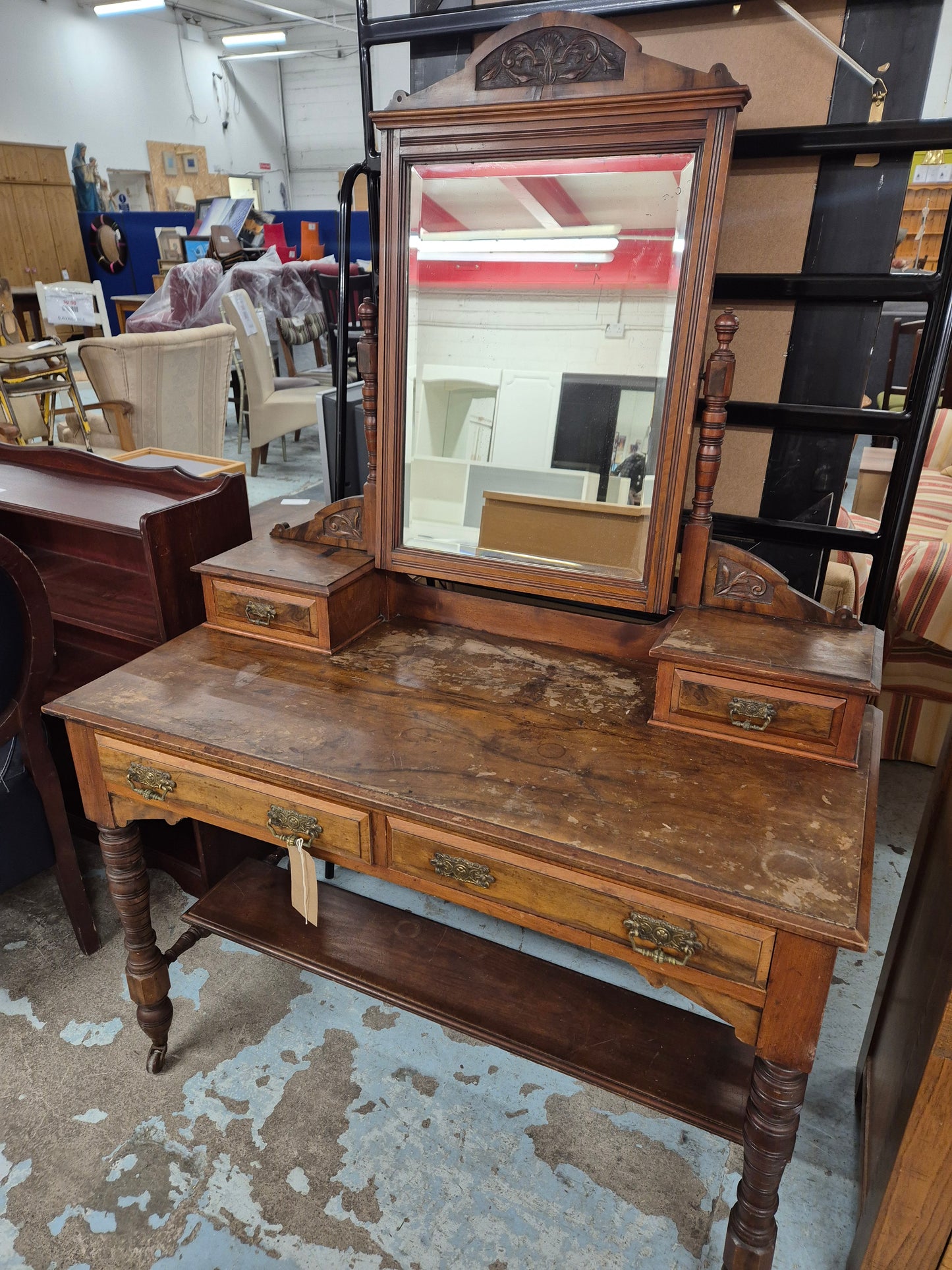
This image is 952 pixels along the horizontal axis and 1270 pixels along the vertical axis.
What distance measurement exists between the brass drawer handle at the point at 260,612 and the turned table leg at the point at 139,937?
449mm

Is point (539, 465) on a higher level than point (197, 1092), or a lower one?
higher

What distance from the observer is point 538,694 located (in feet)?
4.35

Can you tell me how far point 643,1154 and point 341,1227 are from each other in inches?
21.6

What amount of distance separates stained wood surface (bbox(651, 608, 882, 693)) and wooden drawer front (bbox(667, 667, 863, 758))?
26 millimetres

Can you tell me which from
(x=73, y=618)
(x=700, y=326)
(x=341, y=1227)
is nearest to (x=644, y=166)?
(x=700, y=326)

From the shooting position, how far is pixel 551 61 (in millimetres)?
1177

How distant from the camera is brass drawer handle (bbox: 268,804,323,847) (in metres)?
1.20

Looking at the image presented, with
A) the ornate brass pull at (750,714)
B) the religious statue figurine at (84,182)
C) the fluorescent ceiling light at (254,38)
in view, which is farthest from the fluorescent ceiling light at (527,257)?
the fluorescent ceiling light at (254,38)

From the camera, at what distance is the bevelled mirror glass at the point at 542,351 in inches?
47.9

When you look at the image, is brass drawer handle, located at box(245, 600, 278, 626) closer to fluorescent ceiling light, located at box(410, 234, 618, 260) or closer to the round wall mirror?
fluorescent ceiling light, located at box(410, 234, 618, 260)

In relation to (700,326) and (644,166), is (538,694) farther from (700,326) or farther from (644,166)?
(644,166)

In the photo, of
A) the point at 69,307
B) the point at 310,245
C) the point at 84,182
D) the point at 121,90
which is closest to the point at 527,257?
the point at 69,307

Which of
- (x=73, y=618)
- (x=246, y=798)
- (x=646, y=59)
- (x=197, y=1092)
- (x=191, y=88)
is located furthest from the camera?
(x=191, y=88)

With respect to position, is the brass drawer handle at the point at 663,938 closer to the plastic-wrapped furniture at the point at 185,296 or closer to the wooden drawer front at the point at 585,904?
the wooden drawer front at the point at 585,904
